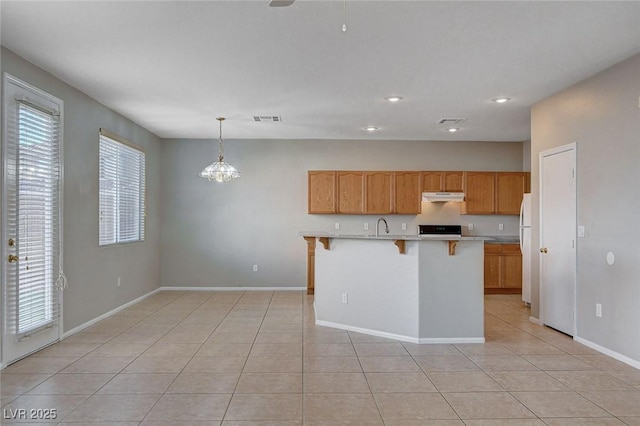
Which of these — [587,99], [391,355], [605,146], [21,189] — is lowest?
[391,355]

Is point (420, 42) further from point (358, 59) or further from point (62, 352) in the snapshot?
point (62, 352)

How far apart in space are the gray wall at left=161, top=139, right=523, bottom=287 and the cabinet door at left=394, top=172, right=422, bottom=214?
0.78 ft

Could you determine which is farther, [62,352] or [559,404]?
[62,352]

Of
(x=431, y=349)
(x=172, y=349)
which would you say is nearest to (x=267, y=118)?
(x=172, y=349)

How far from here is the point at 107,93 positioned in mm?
5059

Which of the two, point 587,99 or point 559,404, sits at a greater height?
point 587,99

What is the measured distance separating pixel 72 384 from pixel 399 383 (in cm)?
255

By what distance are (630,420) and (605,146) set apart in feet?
8.43

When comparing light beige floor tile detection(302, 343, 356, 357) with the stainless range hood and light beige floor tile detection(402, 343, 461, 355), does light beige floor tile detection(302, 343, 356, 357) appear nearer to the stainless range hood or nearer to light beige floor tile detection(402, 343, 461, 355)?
light beige floor tile detection(402, 343, 461, 355)

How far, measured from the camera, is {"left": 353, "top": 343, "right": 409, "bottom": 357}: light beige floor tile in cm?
417

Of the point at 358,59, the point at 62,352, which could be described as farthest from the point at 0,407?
the point at 358,59

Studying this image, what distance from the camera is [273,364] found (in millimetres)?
3850

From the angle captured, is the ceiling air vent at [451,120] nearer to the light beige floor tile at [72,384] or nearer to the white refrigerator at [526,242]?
the white refrigerator at [526,242]

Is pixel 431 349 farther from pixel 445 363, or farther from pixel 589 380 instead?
pixel 589 380
